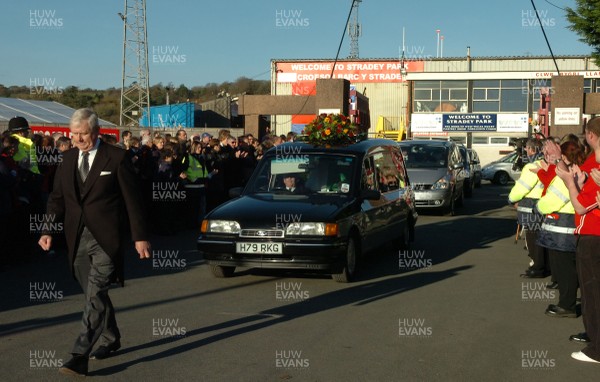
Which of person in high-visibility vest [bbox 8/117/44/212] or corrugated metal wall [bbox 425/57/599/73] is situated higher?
corrugated metal wall [bbox 425/57/599/73]

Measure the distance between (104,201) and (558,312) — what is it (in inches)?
204

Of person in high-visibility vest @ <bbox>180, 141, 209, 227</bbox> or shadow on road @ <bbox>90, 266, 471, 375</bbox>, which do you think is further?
person in high-visibility vest @ <bbox>180, 141, 209, 227</bbox>

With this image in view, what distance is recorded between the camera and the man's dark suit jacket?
6.59 m

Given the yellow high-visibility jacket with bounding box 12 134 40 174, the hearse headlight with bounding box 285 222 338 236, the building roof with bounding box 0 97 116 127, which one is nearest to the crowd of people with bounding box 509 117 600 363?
the hearse headlight with bounding box 285 222 338 236

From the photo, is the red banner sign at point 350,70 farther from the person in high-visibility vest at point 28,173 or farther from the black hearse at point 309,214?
the black hearse at point 309,214

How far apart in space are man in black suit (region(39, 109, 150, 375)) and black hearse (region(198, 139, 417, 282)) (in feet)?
11.6

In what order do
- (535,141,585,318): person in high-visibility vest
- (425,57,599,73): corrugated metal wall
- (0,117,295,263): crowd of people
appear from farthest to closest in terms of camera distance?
1. (425,57,599,73): corrugated metal wall
2. (0,117,295,263): crowd of people
3. (535,141,585,318): person in high-visibility vest

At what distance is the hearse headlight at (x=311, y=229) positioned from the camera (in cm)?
1009

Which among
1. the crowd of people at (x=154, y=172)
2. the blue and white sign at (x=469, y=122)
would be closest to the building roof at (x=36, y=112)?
the crowd of people at (x=154, y=172)

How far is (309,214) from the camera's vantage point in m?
10.2

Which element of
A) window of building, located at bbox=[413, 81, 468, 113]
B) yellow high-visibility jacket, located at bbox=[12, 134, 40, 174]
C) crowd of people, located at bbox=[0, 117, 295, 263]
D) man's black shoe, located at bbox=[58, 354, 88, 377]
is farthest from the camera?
window of building, located at bbox=[413, 81, 468, 113]

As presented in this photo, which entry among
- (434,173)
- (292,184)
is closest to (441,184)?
(434,173)

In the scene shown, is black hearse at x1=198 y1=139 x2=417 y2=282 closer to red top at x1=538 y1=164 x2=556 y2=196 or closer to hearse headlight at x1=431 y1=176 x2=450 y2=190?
red top at x1=538 y1=164 x2=556 y2=196

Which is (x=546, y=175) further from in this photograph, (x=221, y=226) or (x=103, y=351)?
(x=103, y=351)
